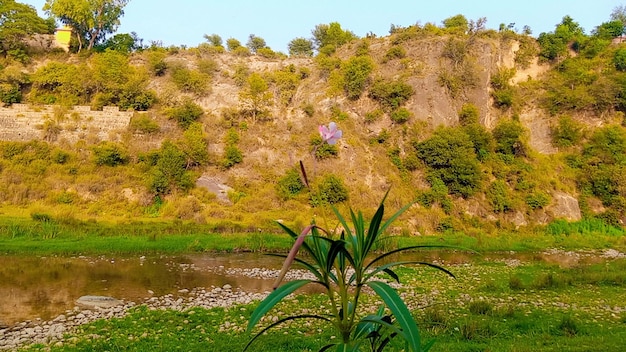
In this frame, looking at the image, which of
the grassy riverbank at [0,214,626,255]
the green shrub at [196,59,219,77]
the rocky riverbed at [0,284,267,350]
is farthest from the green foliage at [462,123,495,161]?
the rocky riverbed at [0,284,267,350]

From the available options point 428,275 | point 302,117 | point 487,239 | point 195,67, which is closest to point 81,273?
point 428,275

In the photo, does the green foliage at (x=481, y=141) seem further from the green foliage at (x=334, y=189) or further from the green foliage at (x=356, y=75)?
the green foliage at (x=334, y=189)

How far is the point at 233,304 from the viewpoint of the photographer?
11.9 metres

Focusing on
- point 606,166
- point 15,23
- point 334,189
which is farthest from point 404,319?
point 15,23

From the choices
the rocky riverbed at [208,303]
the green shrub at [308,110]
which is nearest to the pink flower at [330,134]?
the rocky riverbed at [208,303]

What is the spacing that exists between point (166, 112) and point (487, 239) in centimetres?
2964

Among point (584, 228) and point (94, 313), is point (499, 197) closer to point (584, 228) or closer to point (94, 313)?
point (584, 228)

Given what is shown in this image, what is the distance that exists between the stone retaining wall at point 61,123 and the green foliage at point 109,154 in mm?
3080

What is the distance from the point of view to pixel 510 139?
40281mm

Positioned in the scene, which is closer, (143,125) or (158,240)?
(158,240)

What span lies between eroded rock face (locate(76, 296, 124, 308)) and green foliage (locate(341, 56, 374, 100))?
34.9 m

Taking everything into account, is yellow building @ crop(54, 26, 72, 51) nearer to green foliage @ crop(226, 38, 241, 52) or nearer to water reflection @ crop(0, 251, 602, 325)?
green foliage @ crop(226, 38, 241, 52)

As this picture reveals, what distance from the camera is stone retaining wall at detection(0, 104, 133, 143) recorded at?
119 ft

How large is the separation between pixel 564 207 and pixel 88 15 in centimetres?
5475
